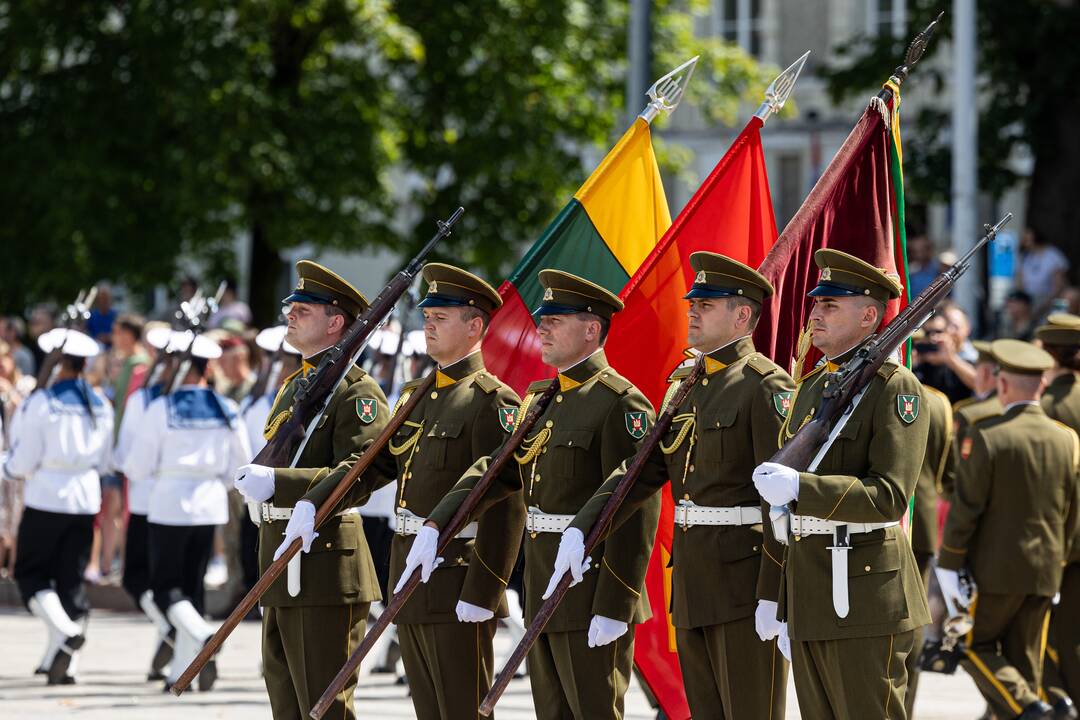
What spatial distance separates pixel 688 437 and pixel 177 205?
14535 millimetres

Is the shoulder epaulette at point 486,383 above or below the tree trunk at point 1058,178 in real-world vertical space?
below

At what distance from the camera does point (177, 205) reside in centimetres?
2064

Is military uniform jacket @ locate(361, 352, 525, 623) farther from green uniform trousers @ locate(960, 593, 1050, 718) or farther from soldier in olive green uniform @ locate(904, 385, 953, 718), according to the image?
green uniform trousers @ locate(960, 593, 1050, 718)

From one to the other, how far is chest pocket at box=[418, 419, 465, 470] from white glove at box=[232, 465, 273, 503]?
23.2 inches

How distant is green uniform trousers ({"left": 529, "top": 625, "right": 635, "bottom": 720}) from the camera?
700 cm

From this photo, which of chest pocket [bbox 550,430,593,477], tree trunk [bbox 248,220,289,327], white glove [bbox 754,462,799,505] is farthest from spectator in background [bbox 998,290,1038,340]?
tree trunk [bbox 248,220,289,327]

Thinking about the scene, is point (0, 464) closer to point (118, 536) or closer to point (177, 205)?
point (118, 536)

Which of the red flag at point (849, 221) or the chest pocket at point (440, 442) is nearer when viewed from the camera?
the chest pocket at point (440, 442)

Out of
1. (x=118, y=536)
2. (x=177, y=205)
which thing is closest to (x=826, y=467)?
(x=118, y=536)

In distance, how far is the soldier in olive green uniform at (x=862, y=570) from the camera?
20.4 ft

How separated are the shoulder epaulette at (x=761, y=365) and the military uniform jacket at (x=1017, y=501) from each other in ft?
8.65

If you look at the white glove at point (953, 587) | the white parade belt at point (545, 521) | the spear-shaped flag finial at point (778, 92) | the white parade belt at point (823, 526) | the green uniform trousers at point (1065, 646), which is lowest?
the green uniform trousers at point (1065, 646)

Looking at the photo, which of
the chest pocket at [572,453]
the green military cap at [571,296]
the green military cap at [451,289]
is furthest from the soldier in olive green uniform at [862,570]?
the green military cap at [451,289]

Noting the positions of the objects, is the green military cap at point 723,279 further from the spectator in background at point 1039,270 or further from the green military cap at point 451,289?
the spectator in background at point 1039,270
